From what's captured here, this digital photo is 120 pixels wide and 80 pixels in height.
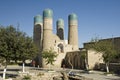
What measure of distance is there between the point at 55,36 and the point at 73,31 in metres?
4.51

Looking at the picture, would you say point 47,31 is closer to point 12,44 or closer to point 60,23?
point 60,23

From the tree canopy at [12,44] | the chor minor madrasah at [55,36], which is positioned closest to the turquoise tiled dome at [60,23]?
the chor minor madrasah at [55,36]

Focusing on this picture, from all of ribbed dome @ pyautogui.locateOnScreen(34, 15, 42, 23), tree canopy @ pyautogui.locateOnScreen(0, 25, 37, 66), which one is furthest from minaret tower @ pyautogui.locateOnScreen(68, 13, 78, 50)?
tree canopy @ pyautogui.locateOnScreen(0, 25, 37, 66)

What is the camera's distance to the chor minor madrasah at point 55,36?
45844mm

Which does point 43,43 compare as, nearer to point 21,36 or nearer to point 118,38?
point 118,38

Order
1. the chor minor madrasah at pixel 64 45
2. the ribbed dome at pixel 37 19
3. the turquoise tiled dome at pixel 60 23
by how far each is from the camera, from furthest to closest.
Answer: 1. the turquoise tiled dome at pixel 60 23
2. the ribbed dome at pixel 37 19
3. the chor minor madrasah at pixel 64 45

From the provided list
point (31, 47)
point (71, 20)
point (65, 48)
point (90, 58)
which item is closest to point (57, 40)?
point (65, 48)

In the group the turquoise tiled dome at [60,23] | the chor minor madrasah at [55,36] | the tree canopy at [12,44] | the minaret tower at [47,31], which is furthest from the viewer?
the turquoise tiled dome at [60,23]

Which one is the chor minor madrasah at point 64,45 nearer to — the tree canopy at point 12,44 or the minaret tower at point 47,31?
the minaret tower at point 47,31

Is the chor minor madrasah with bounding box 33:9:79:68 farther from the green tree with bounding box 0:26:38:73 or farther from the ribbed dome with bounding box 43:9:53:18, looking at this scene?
the green tree with bounding box 0:26:38:73

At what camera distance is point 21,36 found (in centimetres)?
2347

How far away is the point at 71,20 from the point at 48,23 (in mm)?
7682

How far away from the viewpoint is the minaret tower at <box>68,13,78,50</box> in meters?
51.5

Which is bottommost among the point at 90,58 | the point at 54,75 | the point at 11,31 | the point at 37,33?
the point at 54,75
